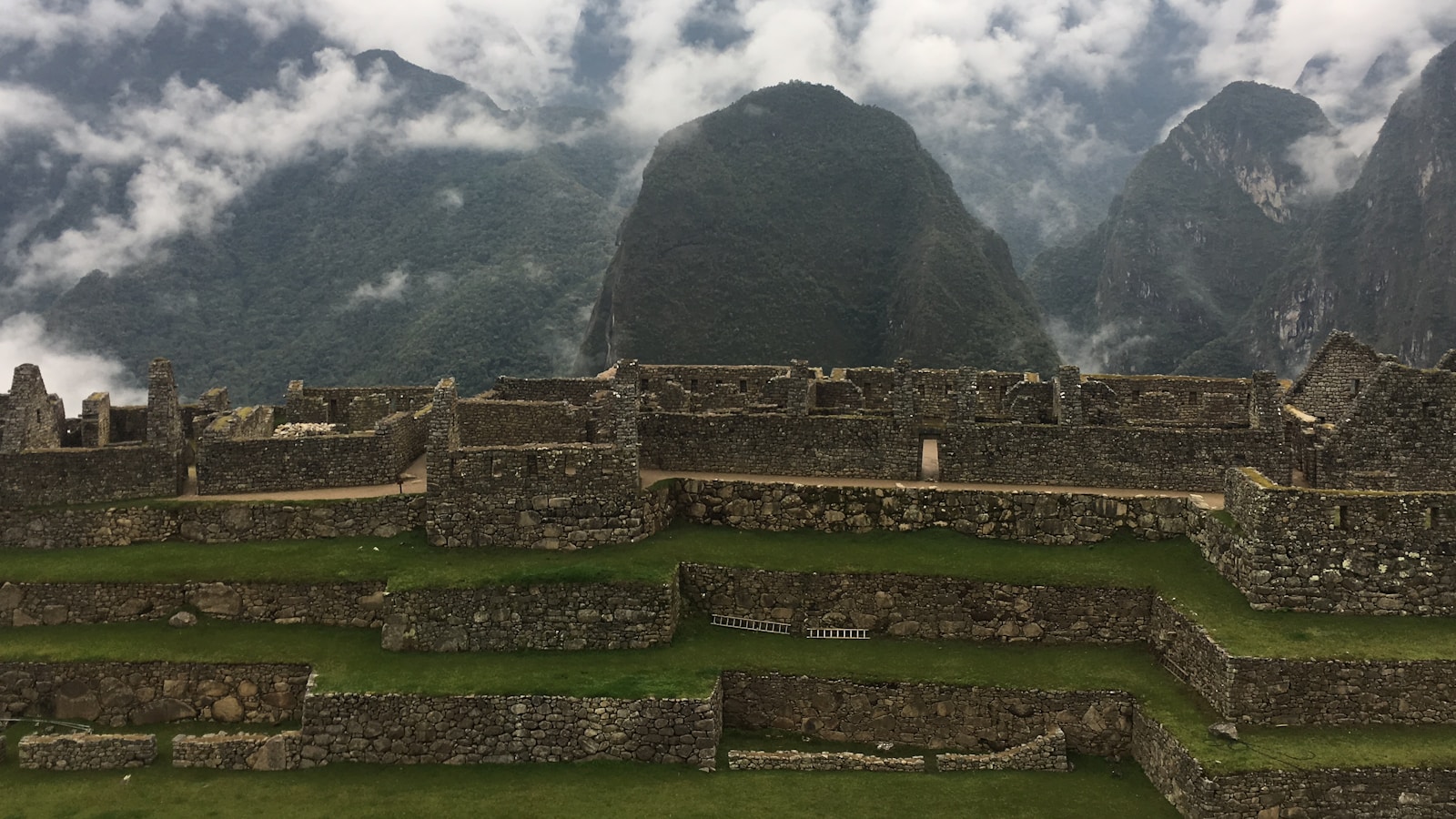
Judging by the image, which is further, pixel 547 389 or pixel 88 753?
pixel 547 389

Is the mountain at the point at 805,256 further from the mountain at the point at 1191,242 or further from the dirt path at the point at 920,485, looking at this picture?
the dirt path at the point at 920,485

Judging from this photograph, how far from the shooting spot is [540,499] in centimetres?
1866

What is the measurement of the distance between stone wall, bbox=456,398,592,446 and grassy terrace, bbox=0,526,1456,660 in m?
3.38

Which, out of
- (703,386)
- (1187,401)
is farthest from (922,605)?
(703,386)

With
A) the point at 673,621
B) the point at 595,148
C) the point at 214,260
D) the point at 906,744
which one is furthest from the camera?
the point at 595,148

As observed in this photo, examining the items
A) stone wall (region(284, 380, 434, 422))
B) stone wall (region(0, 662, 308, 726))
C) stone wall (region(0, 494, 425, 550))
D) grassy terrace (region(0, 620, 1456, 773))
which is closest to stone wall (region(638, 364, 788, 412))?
stone wall (region(284, 380, 434, 422))

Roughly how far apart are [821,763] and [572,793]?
3.47 m

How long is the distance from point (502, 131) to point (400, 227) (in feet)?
83.9

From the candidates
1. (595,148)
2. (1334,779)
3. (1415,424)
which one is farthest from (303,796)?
(595,148)

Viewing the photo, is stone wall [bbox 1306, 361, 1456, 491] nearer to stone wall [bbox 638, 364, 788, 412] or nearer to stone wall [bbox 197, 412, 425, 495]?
stone wall [bbox 638, 364, 788, 412]

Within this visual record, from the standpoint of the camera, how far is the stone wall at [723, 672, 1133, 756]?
15.6 meters

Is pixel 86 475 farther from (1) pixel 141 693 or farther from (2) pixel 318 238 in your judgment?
(2) pixel 318 238

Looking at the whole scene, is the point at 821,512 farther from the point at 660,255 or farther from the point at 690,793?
the point at 660,255

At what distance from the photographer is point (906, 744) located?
16.0 meters
